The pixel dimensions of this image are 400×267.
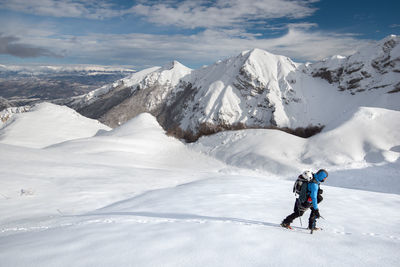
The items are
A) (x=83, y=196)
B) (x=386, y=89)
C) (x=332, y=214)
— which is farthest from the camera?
(x=386, y=89)

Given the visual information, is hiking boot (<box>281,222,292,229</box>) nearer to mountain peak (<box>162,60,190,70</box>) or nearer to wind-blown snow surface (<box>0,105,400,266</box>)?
wind-blown snow surface (<box>0,105,400,266</box>)

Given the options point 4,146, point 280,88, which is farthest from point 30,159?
point 280,88

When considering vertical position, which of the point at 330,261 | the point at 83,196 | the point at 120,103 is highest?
the point at 330,261

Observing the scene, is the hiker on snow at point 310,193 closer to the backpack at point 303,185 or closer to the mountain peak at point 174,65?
the backpack at point 303,185

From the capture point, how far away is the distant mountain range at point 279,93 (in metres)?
78.2

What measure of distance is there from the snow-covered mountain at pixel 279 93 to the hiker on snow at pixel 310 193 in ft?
201

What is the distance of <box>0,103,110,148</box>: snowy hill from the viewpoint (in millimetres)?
33938

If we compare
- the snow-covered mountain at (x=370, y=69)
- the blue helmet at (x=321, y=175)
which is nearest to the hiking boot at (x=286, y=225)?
the blue helmet at (x=321, y=175)

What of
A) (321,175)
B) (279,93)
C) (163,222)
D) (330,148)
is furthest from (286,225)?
(279,93)

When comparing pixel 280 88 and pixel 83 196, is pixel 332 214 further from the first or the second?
pixel 280 88

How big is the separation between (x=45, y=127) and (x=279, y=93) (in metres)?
76.5

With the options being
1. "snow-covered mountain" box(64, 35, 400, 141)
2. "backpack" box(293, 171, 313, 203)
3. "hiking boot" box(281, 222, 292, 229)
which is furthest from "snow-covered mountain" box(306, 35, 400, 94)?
"hiking boot" box(281, 222, 292, 229)

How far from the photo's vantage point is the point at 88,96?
148 meters

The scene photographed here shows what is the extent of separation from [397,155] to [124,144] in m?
32.9
